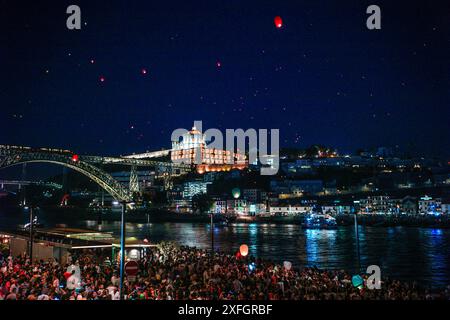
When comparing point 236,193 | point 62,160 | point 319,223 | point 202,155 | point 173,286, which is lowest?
point 319,223

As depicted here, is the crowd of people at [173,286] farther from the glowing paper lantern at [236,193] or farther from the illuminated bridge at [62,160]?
the glowing paper lantern at [236,193]

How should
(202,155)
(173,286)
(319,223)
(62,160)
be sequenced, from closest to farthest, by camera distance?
(173,286) < (62,160) < (319,223) < (202,155)

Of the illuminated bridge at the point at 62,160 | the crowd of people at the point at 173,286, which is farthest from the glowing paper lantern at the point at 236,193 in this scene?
the crowd of people at the point at 173,286

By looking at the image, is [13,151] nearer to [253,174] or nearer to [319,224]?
[319,224]

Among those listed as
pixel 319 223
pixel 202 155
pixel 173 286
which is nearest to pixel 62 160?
pixel 319 223

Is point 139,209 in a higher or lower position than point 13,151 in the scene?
lower

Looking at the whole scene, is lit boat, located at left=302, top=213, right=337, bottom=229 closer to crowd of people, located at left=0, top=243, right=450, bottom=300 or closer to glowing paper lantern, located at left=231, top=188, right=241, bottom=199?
glowing paper lantern, located at left=231, top=188, right=241, bottom=199

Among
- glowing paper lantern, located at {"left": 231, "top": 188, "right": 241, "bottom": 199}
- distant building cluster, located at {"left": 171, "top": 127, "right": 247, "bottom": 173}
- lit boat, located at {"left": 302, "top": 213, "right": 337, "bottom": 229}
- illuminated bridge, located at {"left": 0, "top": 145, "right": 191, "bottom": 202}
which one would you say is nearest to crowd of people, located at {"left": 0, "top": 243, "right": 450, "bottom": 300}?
illuminated bridge, located at {"left": 0, "top": 145, "right": 191, "bottom": 202}

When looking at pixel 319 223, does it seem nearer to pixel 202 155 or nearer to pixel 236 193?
pixel 236 193

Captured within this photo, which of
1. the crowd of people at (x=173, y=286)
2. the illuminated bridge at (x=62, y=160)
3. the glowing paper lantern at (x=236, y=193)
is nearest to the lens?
the crowd of people at (x=173, y=286)
